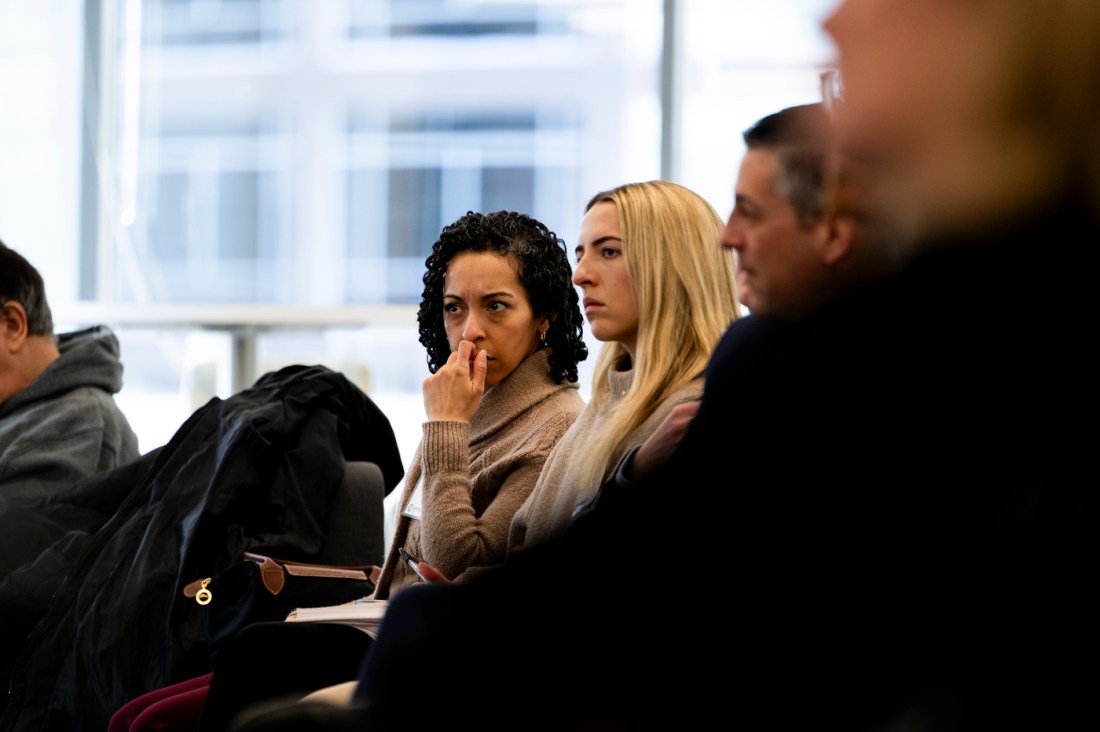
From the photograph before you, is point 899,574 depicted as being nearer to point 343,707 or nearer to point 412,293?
point 343,707

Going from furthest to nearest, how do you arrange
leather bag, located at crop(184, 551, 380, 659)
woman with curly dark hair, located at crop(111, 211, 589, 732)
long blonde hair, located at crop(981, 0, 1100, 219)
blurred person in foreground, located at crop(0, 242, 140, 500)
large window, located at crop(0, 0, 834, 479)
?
large window, located at crop(0, 0, 834, 479), blurred person in foreground, located at crop(0, 242, 140, 500), leather bag, located at crop(184, 551, 380, 659), woman with curly dark hair, located at crop(111, 211, 589, 732), long blonde hair, located at crop(981, 0, 1100, 219)

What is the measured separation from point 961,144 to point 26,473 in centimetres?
231

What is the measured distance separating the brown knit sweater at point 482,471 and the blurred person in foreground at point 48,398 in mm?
851

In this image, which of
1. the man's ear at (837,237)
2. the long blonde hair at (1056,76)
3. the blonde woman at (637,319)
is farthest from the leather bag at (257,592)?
the long blonde hair at (1056,76)

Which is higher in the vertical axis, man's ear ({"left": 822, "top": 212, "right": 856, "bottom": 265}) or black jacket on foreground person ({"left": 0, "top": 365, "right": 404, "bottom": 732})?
man's ear ({"left": 822, "top": 212, "right": 856, "bottom": 265})

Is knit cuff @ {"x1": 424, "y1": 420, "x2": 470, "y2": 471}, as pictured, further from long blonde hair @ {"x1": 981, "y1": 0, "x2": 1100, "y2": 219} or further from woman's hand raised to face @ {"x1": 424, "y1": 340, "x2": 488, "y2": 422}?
long blonde hair @ {"x1": 981, "y1": 0, "x2": 1100, "y2": 219}

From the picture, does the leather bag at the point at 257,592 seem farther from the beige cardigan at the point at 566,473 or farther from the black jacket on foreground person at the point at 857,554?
the black jacket on foreground person at the point at 857,554

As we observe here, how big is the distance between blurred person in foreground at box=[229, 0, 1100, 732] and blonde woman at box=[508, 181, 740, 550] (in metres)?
0.82

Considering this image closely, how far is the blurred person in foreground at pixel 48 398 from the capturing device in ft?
9.05

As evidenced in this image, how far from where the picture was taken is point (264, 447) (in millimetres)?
2434

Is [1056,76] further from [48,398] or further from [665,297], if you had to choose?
[48,398]

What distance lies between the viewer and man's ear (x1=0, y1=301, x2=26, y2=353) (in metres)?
2.99

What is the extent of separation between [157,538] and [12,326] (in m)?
0.90

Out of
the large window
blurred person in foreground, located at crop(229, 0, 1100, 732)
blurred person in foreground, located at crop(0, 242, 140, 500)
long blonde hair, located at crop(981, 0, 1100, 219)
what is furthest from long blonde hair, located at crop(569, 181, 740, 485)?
the large window
